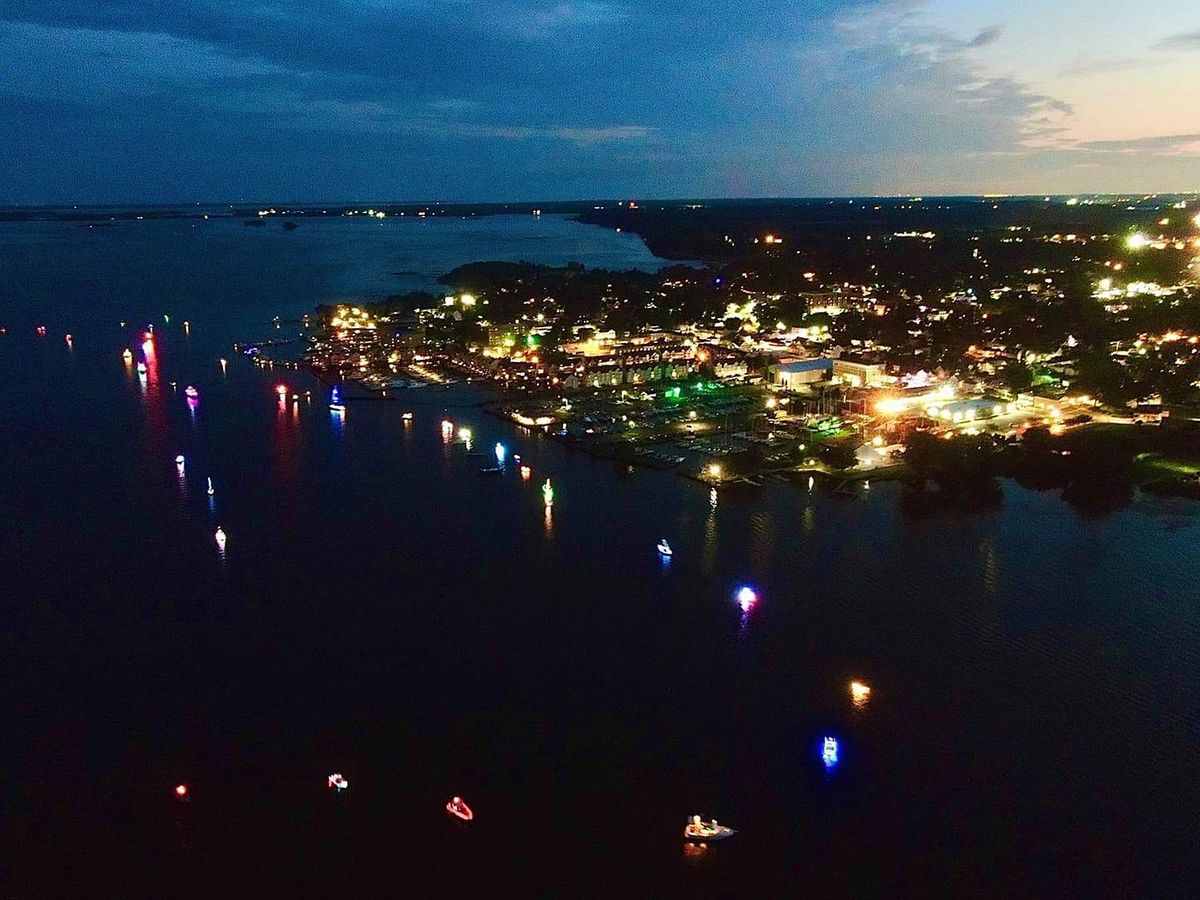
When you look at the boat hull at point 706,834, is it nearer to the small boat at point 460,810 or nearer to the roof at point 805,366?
the small boat at point 460,810

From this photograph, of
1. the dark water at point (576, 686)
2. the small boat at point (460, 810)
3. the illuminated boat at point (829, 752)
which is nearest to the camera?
the dark water at point (576, 686)

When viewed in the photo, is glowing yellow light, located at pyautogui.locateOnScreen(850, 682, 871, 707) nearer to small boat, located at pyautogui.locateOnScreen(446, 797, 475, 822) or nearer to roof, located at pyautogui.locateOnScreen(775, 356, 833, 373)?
small boat, located at pyautogui.locateOnScreen(446, 797, 475, 822)

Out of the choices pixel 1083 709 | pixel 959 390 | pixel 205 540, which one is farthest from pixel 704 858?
pixel 959 390

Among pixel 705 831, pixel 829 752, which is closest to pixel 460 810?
pixel 705 831

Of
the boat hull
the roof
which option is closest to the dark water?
the boat hull

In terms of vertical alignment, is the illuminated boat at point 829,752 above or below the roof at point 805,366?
below

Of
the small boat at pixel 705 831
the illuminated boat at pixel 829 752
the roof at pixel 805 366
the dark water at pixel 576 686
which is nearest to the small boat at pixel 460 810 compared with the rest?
the dark water at pixel 576 686

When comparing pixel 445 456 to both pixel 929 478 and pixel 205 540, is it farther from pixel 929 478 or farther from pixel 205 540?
pixel 929 478
